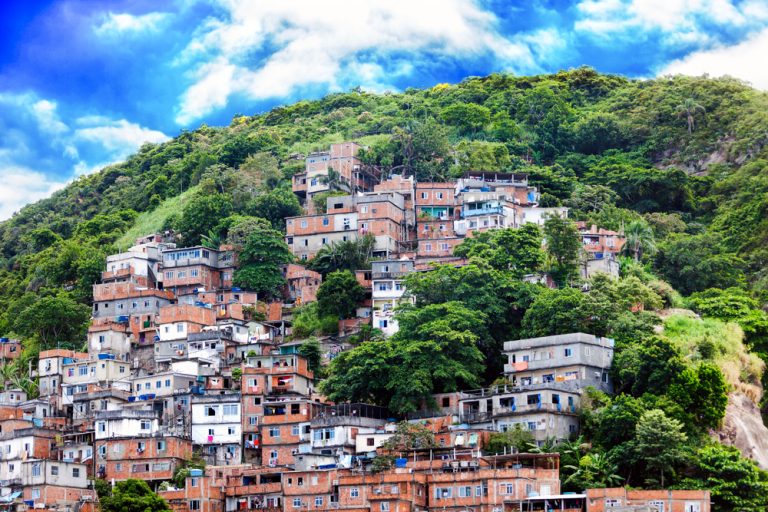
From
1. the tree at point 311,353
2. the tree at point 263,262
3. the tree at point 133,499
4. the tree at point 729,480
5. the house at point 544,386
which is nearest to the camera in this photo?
the tree at point 729,480

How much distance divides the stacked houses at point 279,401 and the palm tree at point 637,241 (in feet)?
6.84

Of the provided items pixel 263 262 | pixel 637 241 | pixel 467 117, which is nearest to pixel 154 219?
pixel 263 262

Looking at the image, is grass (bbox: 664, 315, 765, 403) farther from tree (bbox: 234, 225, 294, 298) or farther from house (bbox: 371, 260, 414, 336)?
tree (bbox: 234, 225, 294, 298)

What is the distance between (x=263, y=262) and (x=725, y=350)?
27.8 metres

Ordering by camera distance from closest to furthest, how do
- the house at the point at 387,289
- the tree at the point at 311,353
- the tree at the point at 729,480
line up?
the tree at the point at 729,480, the tree at the point at 311,353, the house at the point at 387,289

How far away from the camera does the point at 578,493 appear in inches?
1961

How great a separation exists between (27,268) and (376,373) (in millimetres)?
40135

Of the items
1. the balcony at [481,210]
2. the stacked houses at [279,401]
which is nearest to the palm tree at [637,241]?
the stacked houses at [279,401]

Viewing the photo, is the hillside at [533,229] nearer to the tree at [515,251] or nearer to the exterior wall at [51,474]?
the tree at [515,251]

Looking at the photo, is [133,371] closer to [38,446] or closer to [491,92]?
[38,446]

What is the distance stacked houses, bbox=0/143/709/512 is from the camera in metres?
51.8

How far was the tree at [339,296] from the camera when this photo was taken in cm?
6800

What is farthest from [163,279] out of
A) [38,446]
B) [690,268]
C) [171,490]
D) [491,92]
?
[491,92]

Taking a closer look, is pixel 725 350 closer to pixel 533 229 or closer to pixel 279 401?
pixel 533 229
